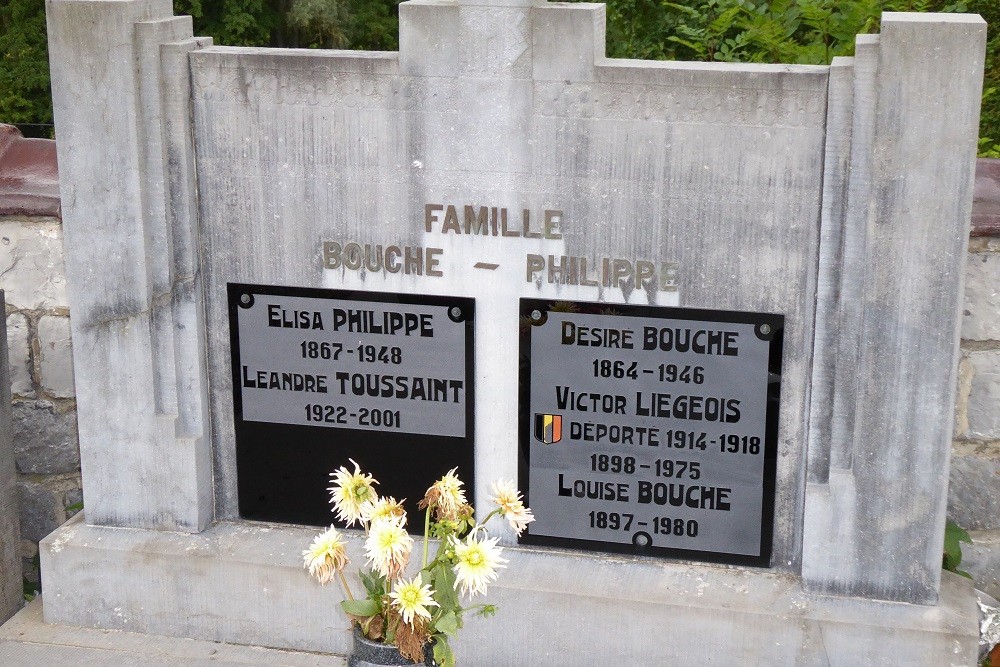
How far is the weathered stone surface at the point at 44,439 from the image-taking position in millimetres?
5516

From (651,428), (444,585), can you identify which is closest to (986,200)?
(651,428)

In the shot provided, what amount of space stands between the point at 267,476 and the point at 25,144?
6.26 feet

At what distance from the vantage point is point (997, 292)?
472cm

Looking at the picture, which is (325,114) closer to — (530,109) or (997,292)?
(530,109)

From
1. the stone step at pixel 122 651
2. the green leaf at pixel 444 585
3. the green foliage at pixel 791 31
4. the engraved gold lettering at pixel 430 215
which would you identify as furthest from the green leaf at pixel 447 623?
the green foliage at pixel 791 31

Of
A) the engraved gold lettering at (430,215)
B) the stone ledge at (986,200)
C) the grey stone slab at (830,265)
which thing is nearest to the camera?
the grey stone slab at (830,265)

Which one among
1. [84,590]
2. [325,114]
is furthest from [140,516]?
[325,114]

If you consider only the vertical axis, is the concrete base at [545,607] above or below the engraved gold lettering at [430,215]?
below

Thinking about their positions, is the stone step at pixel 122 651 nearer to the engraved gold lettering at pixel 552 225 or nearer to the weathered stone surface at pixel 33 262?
the weathered stone surface at pixel 33 262

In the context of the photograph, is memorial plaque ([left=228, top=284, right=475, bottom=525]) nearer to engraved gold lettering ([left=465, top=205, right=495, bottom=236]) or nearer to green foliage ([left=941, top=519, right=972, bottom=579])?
engraved gold lettering ([left=465, top=205, right=495, bottom=236])

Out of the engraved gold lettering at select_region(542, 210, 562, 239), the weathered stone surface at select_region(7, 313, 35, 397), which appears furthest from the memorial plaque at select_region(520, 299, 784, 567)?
the weathered stone surface at select_region(7, 313, 35, 397)

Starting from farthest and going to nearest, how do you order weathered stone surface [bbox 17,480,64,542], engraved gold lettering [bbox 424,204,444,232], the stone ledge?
weathered stone surface [bbox 17,480,64,542]
the stone ledge
engraved gold lettering [bbox 424,204,444,232]

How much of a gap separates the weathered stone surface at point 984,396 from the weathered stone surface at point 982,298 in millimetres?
86

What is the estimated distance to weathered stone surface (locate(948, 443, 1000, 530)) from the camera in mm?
4910
